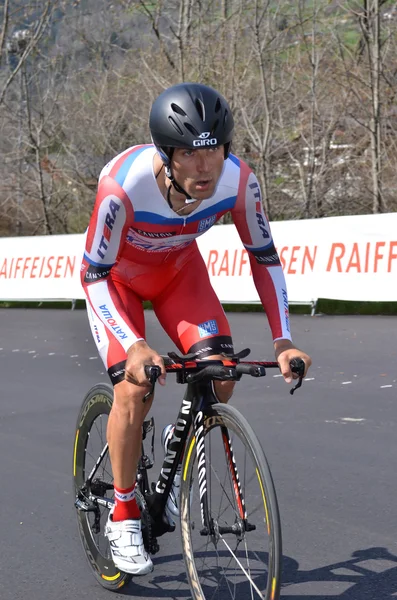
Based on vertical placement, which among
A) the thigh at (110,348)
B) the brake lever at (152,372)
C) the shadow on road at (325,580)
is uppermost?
the brake lever at (152,372)

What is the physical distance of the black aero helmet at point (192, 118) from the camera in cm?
359

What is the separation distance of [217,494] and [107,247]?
1.07 meters

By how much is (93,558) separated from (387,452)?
8.97ft

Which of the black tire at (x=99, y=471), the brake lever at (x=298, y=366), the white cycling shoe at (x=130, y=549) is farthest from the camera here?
the black tire at (x=99, y=471)

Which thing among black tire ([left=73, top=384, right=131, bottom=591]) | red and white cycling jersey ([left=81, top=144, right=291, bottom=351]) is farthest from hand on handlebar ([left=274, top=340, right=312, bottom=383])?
black tire ([left=73, top=384, right=131, bottom=591])

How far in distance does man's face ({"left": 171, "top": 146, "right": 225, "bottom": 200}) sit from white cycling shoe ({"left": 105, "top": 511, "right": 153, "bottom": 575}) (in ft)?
4.57

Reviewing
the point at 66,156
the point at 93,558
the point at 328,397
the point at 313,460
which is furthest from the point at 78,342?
the point at 66,156

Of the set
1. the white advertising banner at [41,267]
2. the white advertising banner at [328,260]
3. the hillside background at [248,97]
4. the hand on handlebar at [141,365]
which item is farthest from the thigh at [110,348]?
the hillside background at [248,97]

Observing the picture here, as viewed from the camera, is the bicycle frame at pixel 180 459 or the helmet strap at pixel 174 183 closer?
the bicycle frame at pixel 180 459

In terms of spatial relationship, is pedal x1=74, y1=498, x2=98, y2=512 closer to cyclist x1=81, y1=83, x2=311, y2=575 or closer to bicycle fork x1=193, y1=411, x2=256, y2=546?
cyclist x1=81, y1=83, x2=311, y2=575

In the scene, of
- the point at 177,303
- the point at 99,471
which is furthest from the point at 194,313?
the point at 99,471

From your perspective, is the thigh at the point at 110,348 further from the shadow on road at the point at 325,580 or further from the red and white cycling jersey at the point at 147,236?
the shadow on road at the point at 325,580

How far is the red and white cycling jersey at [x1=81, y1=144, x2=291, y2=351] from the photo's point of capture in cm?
398

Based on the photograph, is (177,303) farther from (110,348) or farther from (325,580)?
(325,580)
